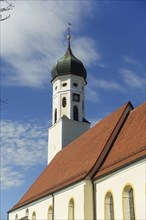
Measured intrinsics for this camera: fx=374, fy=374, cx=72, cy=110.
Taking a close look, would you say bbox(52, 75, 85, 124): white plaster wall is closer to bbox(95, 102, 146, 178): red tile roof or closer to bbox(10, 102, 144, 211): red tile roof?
bbox(10, 102, 144, 211): red tile roof

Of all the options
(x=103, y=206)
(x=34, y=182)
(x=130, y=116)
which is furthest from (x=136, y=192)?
(x=34, y=182)

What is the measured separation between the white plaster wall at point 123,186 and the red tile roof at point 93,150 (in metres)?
0.92

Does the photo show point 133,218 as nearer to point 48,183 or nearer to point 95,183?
point 95,183

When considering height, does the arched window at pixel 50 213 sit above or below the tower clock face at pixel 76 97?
below

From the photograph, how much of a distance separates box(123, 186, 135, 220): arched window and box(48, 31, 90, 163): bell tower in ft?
48.9

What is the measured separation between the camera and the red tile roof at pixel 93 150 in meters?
17.1

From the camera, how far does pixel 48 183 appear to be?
23.2m

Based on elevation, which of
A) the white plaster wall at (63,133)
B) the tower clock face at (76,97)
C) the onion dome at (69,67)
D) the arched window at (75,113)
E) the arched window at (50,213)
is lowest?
the arched window at (50,213)

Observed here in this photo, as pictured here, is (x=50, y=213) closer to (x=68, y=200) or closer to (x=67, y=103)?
(x=68, y=200)

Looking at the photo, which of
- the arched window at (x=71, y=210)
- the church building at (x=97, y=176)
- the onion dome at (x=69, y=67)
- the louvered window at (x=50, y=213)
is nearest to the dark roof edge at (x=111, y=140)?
the church building at (x=97, y=176)

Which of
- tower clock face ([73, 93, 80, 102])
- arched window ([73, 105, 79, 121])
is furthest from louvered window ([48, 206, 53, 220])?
tower clock face ([73, 93, 80, 102])

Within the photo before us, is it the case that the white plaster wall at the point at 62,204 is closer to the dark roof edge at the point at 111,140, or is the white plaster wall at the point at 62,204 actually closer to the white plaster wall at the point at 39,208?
the white plaster wall at the point at 39,208

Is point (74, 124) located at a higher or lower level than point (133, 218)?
higher

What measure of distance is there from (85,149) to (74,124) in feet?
29.3
